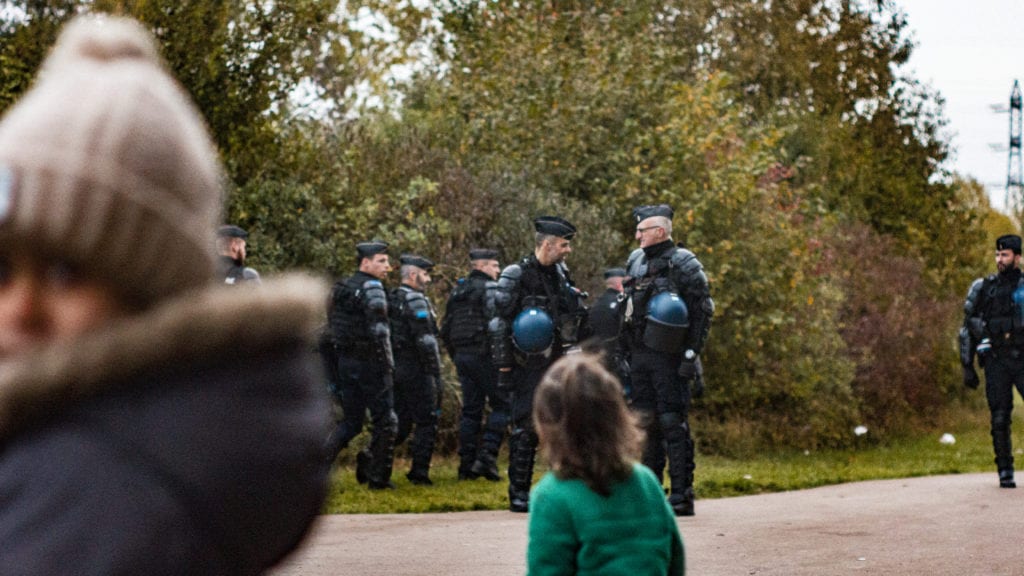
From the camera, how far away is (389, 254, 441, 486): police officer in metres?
15.3

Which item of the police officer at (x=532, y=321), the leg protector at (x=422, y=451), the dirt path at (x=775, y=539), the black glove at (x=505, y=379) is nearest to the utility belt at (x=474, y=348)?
the leg protector at (x=422, y=451)

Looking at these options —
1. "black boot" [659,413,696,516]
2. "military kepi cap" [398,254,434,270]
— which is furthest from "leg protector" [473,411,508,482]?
"black boot" [659,413,696,516]

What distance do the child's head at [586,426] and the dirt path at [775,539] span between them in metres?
4.26

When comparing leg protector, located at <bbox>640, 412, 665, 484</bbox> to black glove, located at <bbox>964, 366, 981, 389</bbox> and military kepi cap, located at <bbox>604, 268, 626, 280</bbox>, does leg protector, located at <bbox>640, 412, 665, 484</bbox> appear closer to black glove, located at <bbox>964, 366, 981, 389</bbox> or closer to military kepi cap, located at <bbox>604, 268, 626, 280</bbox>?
black glove, located at <bbox>964, 366, 981, 389</bbox>

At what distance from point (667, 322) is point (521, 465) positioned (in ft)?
5.73

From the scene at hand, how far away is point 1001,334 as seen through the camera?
1435cm

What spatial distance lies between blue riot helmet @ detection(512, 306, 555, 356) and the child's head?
24.5 feet

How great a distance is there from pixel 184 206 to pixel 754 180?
2065cm

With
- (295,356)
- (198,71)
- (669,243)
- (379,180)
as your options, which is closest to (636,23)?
(379,180)

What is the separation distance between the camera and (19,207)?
152cm

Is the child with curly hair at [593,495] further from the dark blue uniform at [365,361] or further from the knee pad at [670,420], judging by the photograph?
the dark blue uniform at [365,361]

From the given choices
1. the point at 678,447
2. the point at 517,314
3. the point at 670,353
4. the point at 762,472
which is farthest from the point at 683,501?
the point at 762,472

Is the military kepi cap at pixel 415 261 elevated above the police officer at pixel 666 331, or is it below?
above

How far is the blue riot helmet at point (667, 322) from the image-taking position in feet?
37.6
